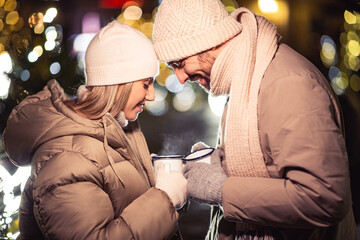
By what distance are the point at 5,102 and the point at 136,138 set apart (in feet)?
8.49

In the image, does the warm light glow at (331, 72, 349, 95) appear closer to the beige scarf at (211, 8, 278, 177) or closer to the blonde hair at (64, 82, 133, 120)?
the beige scarf at (211, 8, 278, 177)

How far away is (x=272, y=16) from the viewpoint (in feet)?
23.0

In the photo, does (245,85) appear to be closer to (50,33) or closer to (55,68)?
(55,68)

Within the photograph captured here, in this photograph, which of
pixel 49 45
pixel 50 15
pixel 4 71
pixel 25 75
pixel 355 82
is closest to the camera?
pixel 4 71

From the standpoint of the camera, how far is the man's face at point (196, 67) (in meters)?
1.87

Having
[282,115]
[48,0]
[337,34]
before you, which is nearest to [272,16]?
[337,34]

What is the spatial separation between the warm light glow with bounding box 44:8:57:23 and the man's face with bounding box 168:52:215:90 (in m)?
3.88

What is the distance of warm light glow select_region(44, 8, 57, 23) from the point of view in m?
5.15

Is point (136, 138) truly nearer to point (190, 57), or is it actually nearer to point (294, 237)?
point (190, 57)

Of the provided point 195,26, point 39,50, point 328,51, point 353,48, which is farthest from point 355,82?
point 195,26

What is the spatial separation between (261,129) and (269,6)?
6120 mm

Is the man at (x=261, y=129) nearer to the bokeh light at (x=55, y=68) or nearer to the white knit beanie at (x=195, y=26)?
the white knit beanie at (x=195, y=26)

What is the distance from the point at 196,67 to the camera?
75.5 inches

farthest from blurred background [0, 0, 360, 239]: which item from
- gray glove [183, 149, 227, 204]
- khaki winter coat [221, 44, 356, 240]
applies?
khaki winter coat [221, 44, 356, 240]
